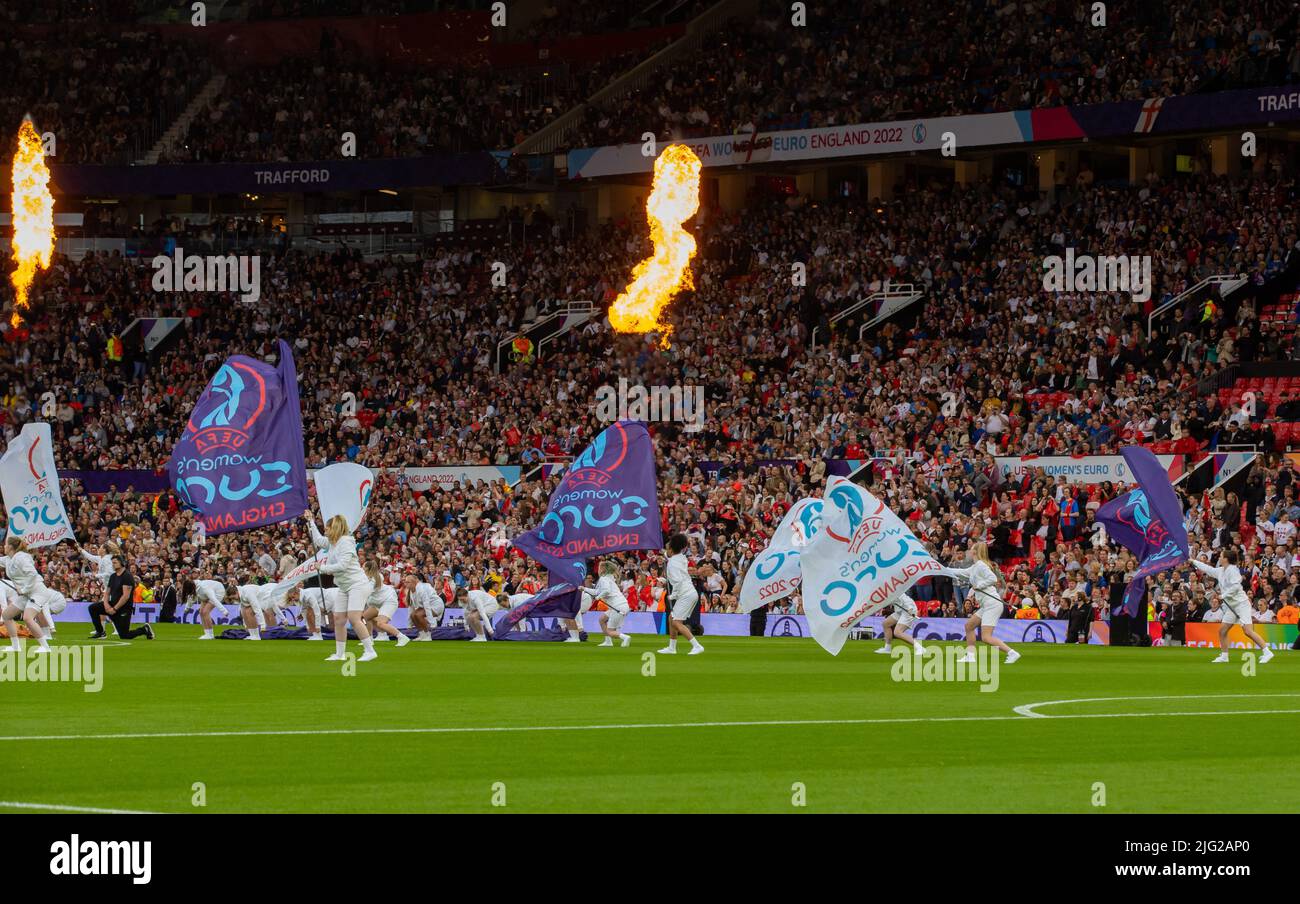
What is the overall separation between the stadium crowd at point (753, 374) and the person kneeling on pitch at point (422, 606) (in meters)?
3.08

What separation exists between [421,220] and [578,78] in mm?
7445

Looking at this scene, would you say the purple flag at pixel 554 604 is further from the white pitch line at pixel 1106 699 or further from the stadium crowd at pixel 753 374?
the white pitch line at pixel 1106 699

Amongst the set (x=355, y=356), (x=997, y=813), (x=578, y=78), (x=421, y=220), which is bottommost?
(x=997, y=813)

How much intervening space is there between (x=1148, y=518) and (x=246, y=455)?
1498 centimetres

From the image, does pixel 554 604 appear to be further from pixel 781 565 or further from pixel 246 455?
pixel 246 455

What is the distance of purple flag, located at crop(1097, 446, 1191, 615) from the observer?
32.1m

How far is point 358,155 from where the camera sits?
Answer: 63438 mm

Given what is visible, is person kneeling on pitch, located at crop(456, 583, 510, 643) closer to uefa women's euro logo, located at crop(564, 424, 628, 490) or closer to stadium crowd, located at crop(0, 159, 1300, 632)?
uefa women's euro logo, located at crop(564, 424, 628, 490)

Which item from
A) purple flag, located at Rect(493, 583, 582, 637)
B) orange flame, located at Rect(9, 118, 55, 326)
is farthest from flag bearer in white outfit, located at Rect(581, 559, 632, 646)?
orange flame, located at Rect(9, 118, 55, 326)

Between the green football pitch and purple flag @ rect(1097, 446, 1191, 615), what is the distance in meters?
5.51

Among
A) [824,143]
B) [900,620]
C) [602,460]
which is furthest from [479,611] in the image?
[824,143]

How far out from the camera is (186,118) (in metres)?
66.6
